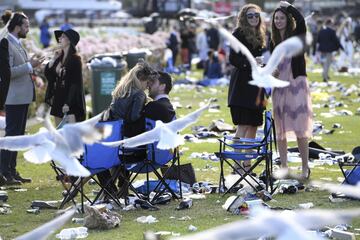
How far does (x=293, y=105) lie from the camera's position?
1108 centimetres

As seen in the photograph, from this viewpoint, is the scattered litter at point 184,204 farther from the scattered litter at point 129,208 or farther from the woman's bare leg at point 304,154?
the woman's bare leg at point 304,154

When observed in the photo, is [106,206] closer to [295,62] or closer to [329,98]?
[295,62]

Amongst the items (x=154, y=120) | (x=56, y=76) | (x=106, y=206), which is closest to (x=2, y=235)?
(x=106, y=206)

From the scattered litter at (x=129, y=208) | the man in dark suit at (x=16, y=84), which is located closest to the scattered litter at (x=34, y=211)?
the scattered litter at (x=129, y=208)

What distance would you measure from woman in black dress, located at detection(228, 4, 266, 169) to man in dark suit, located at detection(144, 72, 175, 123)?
3.23ft

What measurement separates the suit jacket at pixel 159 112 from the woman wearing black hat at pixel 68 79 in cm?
194

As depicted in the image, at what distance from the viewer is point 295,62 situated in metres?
11.0

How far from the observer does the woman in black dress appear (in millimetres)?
11203

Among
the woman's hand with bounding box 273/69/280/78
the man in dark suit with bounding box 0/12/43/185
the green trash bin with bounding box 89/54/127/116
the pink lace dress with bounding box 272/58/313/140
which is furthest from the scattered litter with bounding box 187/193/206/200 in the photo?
the green trash bin with bounding box 89/54/127/116

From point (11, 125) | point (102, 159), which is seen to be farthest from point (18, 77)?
point (102, 159)

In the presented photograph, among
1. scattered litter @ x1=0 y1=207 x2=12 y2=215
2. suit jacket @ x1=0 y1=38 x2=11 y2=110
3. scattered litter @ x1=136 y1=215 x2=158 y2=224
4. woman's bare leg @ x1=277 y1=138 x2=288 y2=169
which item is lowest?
scattered litter @ x1=0 y1=207 x2=12 y2=215

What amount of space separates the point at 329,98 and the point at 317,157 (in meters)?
9.48

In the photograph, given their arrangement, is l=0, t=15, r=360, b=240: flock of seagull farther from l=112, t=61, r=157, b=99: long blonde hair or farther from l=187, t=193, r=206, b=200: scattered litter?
l=187, t=193, r=206, b=200: scattered litter

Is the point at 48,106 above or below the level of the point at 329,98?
above
